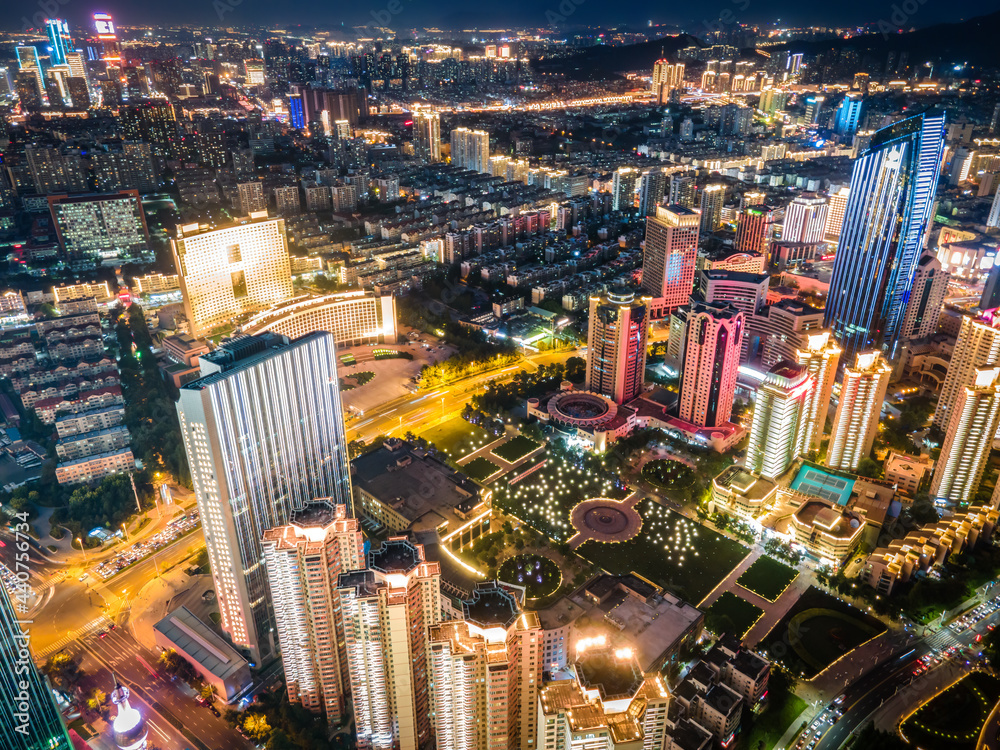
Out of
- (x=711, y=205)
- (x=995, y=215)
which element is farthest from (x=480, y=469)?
(x=995, y=215)

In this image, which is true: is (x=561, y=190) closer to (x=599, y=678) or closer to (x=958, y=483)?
(x=958, y=483)

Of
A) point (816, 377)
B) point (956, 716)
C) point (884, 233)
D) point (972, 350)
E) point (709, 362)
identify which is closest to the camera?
point (956, 716)

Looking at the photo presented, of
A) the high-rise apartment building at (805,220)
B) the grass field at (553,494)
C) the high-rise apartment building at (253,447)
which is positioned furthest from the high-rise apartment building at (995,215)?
the high-rise apartment building at (253,447)

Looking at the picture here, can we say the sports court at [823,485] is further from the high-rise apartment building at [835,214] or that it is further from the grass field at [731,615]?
A: the high-rise apartment building at [835,214]

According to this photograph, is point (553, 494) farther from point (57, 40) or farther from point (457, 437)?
point (57, 40)

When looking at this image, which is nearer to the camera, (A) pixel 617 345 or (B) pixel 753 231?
(A) pixel 617 345

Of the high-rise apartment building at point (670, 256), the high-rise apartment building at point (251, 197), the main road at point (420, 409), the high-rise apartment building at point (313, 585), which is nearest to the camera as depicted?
the high-rise apartment building at point (313, 585)

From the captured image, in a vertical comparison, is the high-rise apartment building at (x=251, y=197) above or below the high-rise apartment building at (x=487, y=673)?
above
